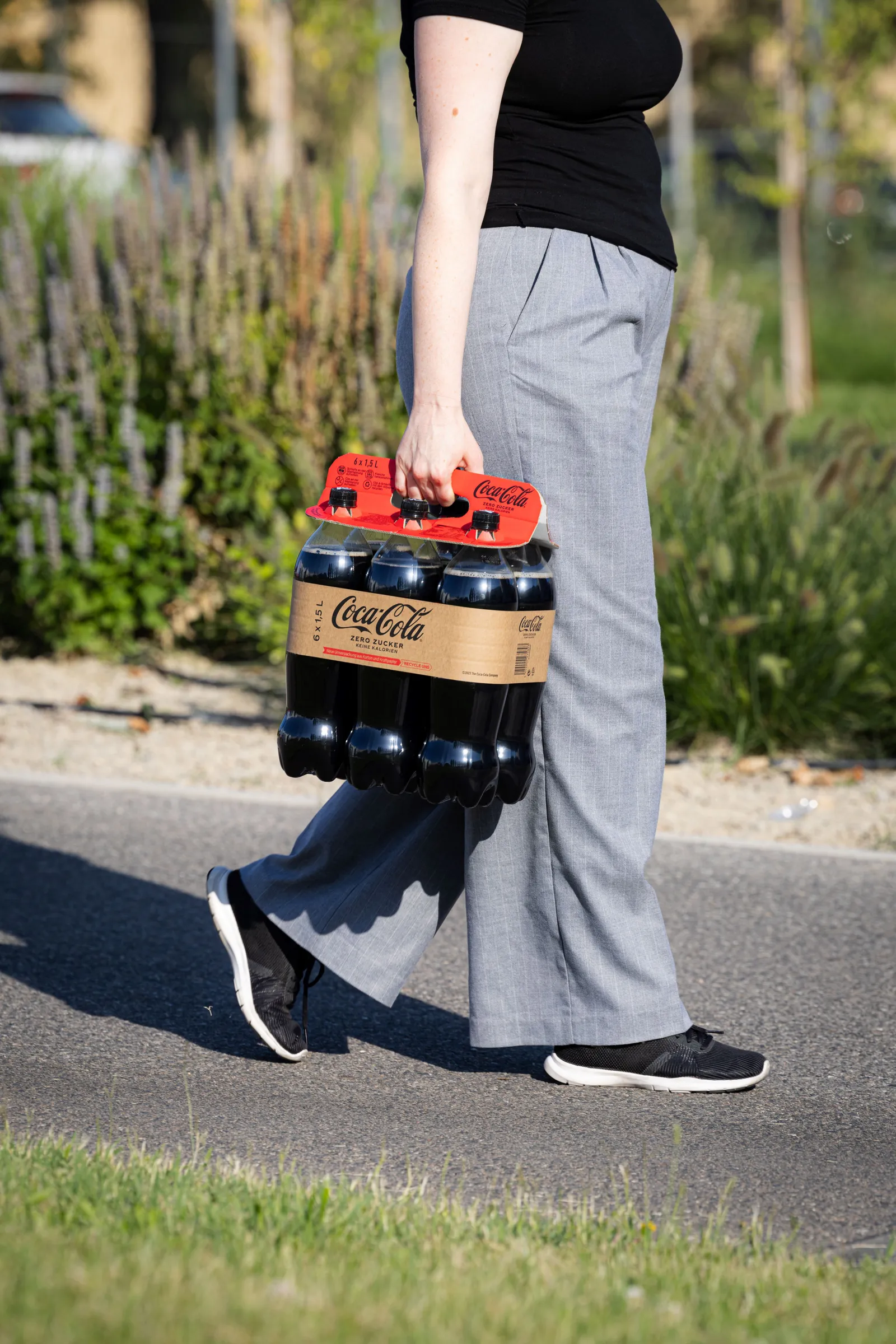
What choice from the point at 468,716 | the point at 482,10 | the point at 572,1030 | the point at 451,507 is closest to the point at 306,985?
the point at 572,1030

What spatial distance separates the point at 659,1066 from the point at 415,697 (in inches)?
31.1

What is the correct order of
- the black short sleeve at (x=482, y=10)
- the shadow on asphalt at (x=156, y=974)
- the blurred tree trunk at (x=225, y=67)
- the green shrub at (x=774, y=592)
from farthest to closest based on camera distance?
the blurred tree trunk at (x=225, y=67) < the green shrub at (x=774, y=592) < the shadow on asphalt at (x=156, y=974) < the black short sleeve at (x=482, y=10)

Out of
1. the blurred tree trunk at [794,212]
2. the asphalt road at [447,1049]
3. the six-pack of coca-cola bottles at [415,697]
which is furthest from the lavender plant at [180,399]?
the blurred tree trunk at [794,212]

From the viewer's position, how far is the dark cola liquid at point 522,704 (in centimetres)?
256

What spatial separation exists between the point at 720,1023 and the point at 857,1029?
0.27m

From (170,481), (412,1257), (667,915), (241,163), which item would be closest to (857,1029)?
(667,915)

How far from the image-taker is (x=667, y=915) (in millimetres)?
3998

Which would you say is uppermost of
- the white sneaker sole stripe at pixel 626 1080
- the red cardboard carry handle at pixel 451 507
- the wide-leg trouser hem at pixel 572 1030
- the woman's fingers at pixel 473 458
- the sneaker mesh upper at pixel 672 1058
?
the woman's fingers at pixel 473 458

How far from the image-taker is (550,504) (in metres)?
2.68

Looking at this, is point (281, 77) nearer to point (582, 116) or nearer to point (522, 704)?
point (582, 116)

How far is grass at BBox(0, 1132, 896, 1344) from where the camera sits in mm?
1780

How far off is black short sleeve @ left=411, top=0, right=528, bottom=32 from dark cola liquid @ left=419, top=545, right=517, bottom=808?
2.57 ft

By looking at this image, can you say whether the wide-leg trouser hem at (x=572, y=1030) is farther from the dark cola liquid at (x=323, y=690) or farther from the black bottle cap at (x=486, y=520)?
the black bottle cap at (x=486, y=520)

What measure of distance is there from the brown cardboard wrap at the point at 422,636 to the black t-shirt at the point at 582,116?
25.2 inches
